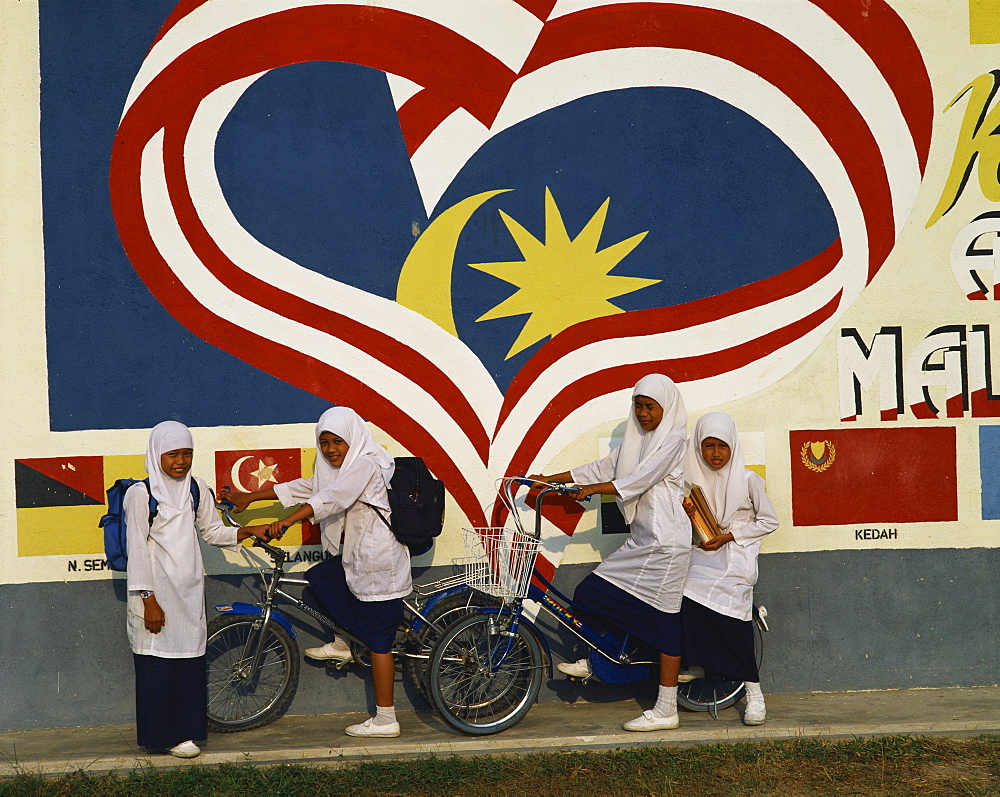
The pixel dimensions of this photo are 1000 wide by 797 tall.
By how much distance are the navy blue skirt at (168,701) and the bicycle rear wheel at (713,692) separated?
271cm

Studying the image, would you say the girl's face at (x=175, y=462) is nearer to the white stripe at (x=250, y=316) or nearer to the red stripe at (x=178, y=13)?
the white stripe at (x=250, y=316)

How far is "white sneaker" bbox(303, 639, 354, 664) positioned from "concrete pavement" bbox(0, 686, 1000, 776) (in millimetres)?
399

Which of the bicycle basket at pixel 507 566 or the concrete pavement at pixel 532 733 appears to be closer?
the concrete pavement at pixel 532 733

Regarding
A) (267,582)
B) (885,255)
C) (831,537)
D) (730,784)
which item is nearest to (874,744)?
(730,784)

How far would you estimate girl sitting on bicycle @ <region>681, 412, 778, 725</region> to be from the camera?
5.40 meters

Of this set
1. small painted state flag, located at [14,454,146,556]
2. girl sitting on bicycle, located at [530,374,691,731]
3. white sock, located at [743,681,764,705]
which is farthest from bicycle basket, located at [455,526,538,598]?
small painted state flag, located at [14,454,146,556]

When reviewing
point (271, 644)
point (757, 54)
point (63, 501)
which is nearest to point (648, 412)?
point (757, 54)

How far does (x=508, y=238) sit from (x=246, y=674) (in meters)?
2.94

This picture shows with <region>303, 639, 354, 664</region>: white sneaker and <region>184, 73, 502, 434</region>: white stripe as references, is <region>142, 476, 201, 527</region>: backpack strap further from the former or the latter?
<region>184, 73, 502, 434</region>: white stripe

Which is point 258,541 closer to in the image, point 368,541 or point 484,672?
point 368,541

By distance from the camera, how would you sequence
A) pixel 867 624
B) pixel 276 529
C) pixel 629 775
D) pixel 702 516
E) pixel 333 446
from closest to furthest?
1. pixel 629 775
2. pixel 276 529
3. pixel 333 446
4. pixel 702 516
5. pixel 867 624

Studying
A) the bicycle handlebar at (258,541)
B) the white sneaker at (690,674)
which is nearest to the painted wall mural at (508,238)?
the bicycle handlebar at (258,541)

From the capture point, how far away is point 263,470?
5707 mm

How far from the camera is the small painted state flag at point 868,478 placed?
5852mm
